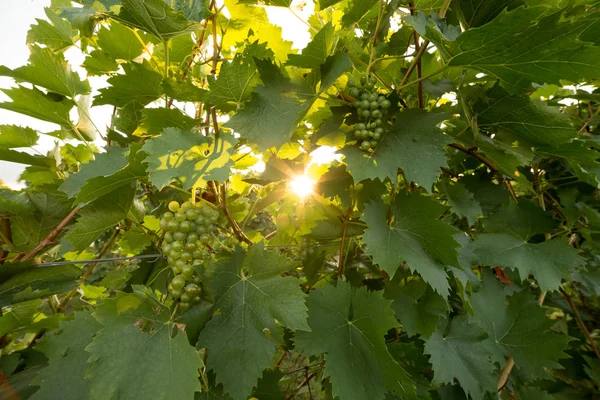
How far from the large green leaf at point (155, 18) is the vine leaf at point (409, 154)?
53cm

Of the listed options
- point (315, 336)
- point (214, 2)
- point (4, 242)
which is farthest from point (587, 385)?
point (4, 242)

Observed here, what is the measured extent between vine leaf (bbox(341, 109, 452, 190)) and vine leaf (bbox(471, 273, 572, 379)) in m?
0.74

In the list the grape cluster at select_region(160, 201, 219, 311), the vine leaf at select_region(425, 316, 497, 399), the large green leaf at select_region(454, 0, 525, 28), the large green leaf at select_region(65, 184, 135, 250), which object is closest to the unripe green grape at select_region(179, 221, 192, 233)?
the grape cluster at select_region(160, 201, 219, 311)

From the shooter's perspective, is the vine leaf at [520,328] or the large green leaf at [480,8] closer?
the large green leaf at [480,8]

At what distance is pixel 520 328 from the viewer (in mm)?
1366

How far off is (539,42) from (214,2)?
934 millimetres

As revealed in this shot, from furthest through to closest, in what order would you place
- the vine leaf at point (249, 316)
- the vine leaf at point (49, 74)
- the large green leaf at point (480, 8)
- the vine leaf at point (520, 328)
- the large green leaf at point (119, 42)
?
1. the vine leaf at point (520, 328)
2. the large green leaf at point (119, 42)
3. the vine leaf at point (49, 74)
4. the large green leaf at point (480, 8)
5. the vine leaf at point (249, 316)

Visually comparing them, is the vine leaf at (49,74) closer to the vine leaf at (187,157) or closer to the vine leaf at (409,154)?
the vine leaf at (187,157)

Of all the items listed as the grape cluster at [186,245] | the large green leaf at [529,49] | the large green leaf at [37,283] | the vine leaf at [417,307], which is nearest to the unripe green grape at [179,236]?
the grape cluster at [186,245]

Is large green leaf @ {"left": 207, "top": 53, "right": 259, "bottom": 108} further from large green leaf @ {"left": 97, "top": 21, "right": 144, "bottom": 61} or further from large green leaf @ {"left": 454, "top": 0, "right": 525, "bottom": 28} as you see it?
large green leaf @ {"left": 454, "top": 0, "right": 525, "bottom": 28}

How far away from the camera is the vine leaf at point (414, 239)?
932 millimetres

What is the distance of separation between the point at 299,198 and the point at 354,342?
623mm

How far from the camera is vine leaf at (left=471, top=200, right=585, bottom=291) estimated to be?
3.98 feet

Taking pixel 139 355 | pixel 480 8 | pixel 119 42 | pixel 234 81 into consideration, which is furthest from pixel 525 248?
pixel 119 42
